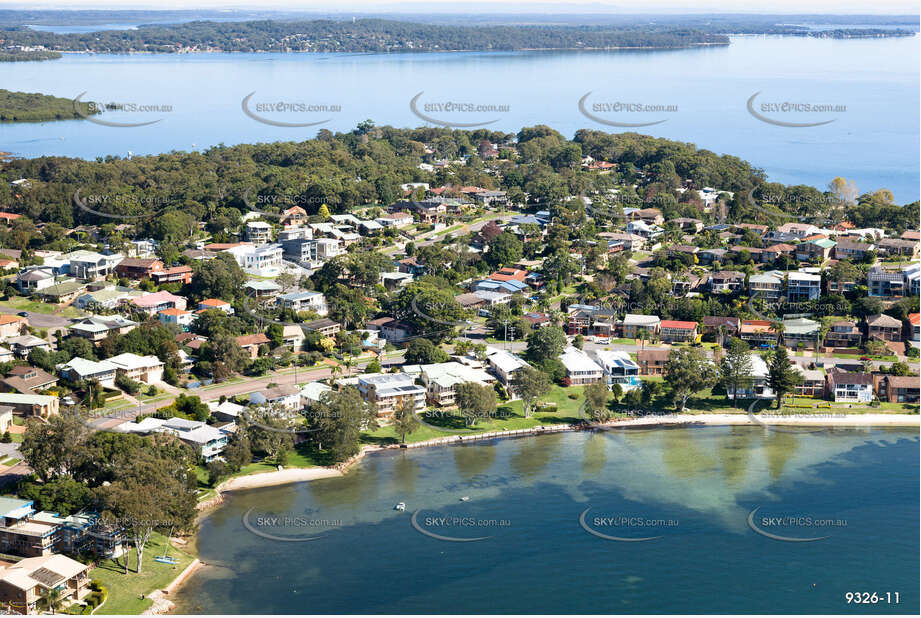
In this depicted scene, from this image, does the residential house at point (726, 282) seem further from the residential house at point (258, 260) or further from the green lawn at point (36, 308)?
the green lawn at point (36, 308)

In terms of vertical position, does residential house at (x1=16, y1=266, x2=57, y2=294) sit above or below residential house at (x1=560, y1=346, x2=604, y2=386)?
above

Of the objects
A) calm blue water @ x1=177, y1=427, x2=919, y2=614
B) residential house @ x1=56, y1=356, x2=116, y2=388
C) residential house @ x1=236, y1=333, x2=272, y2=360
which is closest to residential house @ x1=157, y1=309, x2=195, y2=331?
residential house @ x1=236, y1=333, x2=272, y2=360

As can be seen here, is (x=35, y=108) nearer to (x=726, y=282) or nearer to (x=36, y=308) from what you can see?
(x=36, y=308)

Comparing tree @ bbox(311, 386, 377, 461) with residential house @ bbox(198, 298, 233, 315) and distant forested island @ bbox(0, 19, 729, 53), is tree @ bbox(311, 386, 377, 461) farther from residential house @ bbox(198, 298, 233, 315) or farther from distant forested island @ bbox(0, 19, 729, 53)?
distant forested island @ bbox(0, 19, 729, 53)

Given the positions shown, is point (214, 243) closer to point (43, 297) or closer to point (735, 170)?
point (43, 297)

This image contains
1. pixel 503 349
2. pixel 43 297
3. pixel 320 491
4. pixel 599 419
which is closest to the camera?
pixel 320 491

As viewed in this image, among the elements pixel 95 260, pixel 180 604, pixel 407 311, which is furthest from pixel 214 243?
pixel 180 604
